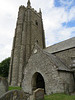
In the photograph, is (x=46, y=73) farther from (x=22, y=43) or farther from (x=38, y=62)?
(x=22, y=43)

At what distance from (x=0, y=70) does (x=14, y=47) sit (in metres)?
15.0

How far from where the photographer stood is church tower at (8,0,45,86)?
71.3 feet

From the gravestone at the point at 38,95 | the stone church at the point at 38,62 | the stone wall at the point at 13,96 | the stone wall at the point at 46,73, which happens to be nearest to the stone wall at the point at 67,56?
the stone church at the point at 38,62

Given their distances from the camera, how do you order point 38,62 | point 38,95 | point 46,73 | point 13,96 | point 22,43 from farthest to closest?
point 22,43 → point 38,62 → point 46,73 → point 38,95 → point 13,96

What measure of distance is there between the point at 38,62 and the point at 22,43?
43.4 ft

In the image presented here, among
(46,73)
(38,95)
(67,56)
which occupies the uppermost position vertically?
(67,56)

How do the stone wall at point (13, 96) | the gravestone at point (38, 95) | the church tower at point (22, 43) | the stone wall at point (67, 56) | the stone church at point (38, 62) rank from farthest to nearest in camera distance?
the church tower at point (22, 43) < the stone wall at point (67, 56) < the stone church at point (38, 62) < the gravestone at point (38, 95) < the stone wall at point (13, 96)

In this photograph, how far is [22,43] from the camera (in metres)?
24.6

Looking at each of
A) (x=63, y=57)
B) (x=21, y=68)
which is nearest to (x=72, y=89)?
(x=63, y=57)

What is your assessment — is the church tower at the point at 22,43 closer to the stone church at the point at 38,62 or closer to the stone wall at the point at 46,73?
the stone church at the point at 38,62

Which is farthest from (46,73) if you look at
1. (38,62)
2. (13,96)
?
A: (13,96)

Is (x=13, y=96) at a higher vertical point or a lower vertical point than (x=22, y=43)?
lower

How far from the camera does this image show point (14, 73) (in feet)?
71.8

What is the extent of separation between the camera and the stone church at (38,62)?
10.4 meters
